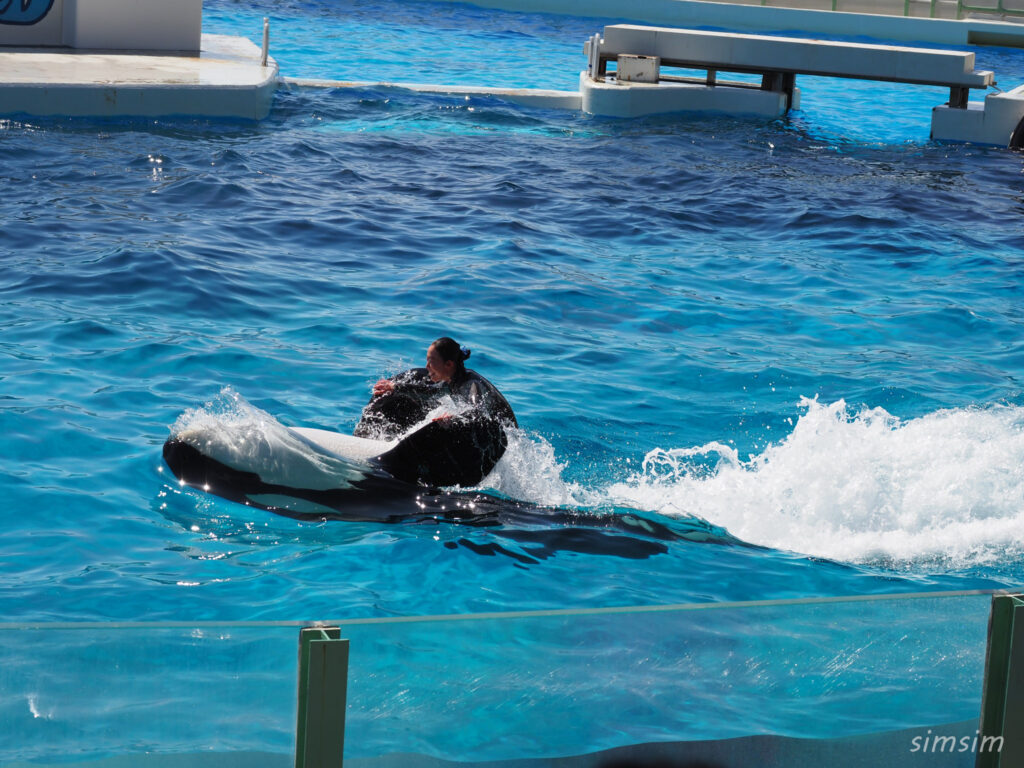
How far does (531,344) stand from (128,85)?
8.07 m

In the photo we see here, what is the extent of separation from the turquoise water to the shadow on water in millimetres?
37

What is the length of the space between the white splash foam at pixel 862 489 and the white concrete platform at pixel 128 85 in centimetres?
997

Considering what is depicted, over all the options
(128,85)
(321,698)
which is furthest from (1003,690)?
(128,85)

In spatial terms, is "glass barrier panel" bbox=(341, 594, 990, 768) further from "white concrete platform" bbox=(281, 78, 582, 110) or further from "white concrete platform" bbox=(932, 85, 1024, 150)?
"white concrete platform" bbox=(281, 78, 582, 110)

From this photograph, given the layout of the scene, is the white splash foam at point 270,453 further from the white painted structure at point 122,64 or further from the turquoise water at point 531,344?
the white painted structure at point 122,64

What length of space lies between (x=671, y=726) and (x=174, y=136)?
1310 cm

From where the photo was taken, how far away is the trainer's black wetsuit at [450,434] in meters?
6.08

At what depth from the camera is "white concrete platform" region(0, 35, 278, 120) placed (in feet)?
47.0

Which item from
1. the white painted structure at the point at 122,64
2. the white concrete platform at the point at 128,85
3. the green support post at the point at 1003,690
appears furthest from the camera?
the white painted structure at the point at 122,64

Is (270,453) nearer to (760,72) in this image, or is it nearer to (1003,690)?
(1003,690)

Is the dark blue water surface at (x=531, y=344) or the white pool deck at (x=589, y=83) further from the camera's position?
the white pool deck at (x=589, y=83)

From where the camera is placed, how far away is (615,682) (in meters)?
2.93

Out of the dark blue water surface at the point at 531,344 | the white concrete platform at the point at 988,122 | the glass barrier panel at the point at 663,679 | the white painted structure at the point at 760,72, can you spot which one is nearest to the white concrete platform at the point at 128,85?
the dark blue water surface at the point at 531,344

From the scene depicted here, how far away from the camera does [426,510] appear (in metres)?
6.07
